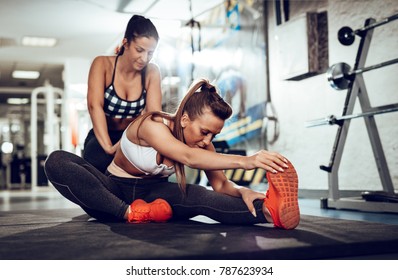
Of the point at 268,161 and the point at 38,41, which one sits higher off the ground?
the point at 38,41

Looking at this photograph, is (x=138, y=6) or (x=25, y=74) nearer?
(x=138, y=6)

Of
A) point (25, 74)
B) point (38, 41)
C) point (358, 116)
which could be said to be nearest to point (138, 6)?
point (38, 41)

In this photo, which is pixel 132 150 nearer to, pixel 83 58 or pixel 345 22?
pixel 345 22

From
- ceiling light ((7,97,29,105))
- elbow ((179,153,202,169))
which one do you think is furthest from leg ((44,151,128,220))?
ceiling light ((7,97,29,105))

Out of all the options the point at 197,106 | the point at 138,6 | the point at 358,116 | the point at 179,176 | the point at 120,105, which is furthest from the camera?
the point at 138,6

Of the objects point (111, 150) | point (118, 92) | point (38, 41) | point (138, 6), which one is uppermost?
point (38, 41)

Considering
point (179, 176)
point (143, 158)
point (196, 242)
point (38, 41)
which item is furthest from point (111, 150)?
point (38, 41)

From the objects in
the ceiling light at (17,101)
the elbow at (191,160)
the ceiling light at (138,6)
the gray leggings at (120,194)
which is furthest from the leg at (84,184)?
the ceiling light at (17,101)

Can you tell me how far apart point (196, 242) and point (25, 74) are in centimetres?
935

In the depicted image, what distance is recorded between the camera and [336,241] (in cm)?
133

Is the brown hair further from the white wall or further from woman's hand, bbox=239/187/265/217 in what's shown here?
the white wall

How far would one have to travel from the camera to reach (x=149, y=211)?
1851mm

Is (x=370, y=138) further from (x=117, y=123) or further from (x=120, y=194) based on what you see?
(x=120, y=194)

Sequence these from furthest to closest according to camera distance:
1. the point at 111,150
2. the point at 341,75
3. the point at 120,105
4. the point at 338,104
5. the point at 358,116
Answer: the point at 338,104
the point at 341,75
the point at 358,116
the point at 120,105
the point at 111,150
